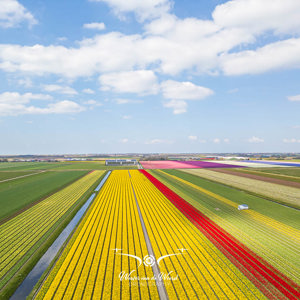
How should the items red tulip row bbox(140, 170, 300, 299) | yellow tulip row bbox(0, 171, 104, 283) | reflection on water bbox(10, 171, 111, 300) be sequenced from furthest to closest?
yellow tulip row bbox(0, 171, 104, 283)
reflection on water bbox(10, 171, 111, 300)
red tulip row bbox(140, 170, 300, 299)

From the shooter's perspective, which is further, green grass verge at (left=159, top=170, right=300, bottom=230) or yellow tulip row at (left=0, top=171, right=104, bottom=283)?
green grass verge at (left=159, top=170, right=300, bottom=230)

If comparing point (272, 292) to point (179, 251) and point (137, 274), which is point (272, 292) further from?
point (137, 274)

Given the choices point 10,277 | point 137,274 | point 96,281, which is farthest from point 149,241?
point 10,277

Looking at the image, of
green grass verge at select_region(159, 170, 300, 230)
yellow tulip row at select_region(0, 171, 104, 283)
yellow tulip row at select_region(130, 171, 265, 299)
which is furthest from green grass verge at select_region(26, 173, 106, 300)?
green grass verge at select_region(159, 170, 300, 230)

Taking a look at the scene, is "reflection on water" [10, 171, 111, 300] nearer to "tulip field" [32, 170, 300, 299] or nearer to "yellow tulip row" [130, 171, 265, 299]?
"tulip field" [32, 170, 300, 299]

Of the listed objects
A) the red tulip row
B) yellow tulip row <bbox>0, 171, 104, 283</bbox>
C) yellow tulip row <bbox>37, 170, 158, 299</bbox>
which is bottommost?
the red tulip row

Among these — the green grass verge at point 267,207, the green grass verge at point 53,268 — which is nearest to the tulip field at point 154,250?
the green grass verge at point 53,268

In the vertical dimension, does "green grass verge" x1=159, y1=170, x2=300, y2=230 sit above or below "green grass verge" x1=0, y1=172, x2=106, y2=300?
below
